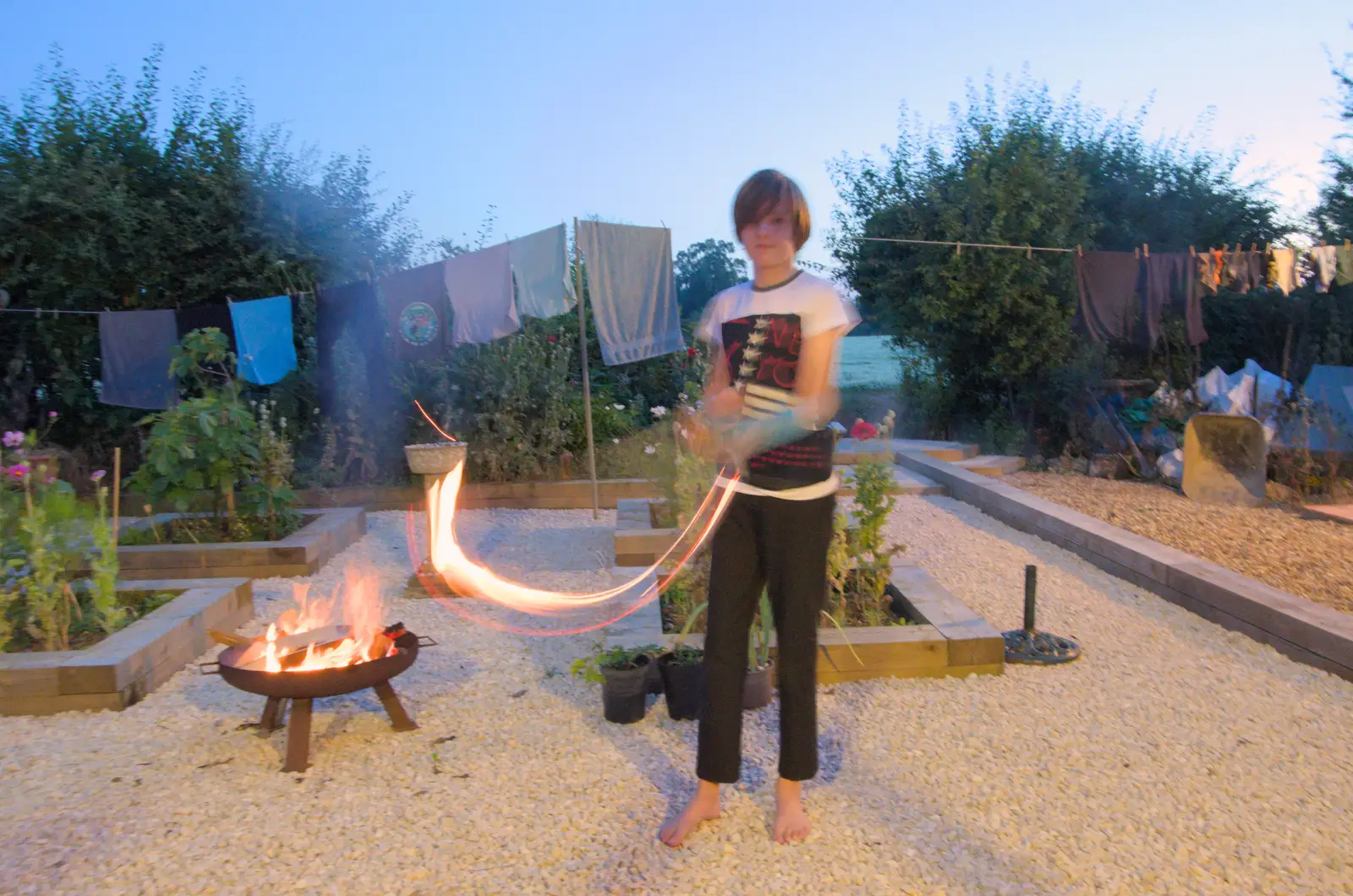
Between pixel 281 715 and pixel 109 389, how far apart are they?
6.29 m

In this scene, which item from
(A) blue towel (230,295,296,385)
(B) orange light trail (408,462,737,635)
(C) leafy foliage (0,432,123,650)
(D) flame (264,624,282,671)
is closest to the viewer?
(D) flame (264,624,282,671)

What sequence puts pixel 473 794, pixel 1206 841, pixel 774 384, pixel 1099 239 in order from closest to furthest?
pixel 774 384 < pixel 1206 841 < pixel 473 794 < pixel 1099 239

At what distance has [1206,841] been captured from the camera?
260 cm

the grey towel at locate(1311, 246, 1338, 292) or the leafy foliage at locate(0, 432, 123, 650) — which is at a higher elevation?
the grey towel at locate(1311, 246, 1338, 292)

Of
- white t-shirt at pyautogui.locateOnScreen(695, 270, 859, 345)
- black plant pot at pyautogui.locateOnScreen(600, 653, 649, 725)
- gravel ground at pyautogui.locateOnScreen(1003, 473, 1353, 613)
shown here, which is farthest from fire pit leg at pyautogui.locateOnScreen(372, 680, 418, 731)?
gravel ground at pyautogui.locateOnScreen(1003, 473, 1353, 613)

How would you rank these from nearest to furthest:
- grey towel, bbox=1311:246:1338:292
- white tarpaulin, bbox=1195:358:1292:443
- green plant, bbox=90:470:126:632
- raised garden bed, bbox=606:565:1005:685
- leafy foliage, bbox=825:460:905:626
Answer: raised garden bed, bbox=606:565:1005:685
green plant, bbox=90:470:126:632
leafy foliage, bbox=825:460:905:626
white tarpaulin, bbox=1195:358:1292:443
grey towel, bbox=1311:246:1338:292

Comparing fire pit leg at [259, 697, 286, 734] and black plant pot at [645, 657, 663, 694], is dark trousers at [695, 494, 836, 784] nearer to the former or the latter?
black plant pot at [645, 657, 663, 694]

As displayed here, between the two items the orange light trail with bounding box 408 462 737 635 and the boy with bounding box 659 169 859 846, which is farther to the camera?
the orange light trail with bounding box 408 462 737 635

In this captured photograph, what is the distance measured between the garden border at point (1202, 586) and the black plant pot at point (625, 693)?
2976 mm

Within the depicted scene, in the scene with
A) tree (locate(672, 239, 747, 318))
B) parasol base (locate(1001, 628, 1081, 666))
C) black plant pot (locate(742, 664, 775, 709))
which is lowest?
parasol base (locate(1001, 628, 1081, 666))

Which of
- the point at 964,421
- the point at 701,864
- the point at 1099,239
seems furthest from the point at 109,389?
the point at 1099,239

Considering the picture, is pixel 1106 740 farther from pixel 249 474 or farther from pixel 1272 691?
pixel 249 474

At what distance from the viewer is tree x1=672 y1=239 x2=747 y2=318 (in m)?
20.2

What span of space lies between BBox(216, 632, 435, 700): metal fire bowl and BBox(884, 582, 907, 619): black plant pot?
2483 millimetres
